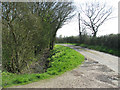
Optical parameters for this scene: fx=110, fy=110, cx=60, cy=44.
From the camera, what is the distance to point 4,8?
521 cm

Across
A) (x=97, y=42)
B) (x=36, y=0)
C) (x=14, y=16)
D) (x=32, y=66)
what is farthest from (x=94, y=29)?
(x=14, y=16)

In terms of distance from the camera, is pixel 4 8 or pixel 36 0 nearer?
pixel 4 8

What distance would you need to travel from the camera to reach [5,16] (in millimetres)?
5305

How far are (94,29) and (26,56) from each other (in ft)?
83.4

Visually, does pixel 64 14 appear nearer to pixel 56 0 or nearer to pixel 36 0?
pixel 56 0

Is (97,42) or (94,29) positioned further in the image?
(94,29)

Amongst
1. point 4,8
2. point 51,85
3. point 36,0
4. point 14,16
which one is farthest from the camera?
point 36,0

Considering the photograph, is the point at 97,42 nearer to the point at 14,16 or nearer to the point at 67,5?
the point at 67,5

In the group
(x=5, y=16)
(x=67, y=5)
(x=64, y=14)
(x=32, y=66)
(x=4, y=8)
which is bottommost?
(x=32, y=66)

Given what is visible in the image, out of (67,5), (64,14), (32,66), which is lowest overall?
(32,66)

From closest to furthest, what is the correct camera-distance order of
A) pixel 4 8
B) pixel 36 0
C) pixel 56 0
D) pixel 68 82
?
pixel 68 82, pixel 4 8, pixel 36 0, pixel 56 0

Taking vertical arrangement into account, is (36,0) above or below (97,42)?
above

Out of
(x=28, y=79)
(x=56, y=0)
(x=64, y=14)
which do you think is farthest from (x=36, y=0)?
(x=28, y=79)

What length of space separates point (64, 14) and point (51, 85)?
47.3ft
